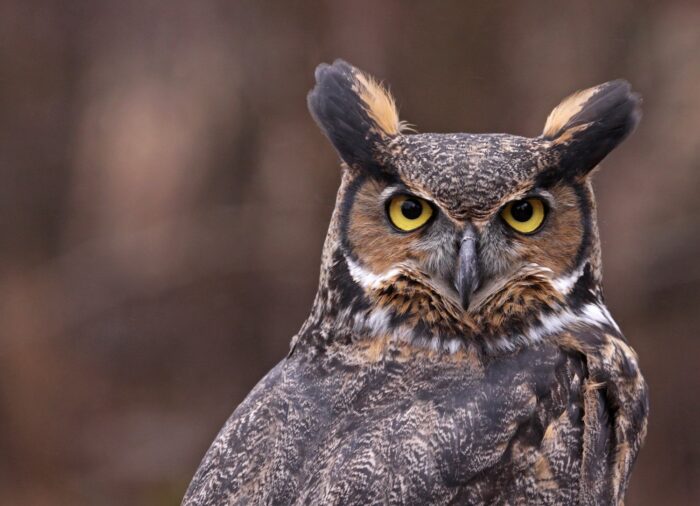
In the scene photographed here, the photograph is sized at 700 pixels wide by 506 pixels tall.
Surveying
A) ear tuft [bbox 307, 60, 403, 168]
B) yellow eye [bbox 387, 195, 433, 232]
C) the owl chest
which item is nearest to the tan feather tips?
ear tuft [bbox 307, 60, 403, 168]

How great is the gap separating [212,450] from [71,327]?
4.30 meters

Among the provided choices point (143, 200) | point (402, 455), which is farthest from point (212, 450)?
point (143, 200)

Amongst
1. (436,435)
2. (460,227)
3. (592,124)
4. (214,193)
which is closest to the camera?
(436,435)

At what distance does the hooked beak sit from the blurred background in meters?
3.52

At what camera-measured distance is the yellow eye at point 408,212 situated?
2646 millimetres

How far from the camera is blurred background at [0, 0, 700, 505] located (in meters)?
6.02

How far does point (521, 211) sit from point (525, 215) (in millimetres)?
14

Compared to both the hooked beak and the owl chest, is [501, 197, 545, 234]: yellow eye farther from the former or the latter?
the owl chest

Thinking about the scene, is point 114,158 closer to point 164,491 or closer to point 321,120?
point 164,491

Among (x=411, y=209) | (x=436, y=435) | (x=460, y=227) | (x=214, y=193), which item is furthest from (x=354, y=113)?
(x=214, y=193)

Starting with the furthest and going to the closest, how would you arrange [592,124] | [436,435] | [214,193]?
1. [214,193]
2. [592,124]
3. [436,435]

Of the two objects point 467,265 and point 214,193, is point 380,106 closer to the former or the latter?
point 467,265

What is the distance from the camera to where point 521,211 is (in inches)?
104

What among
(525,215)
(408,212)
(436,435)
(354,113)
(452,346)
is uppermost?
(354,113)
